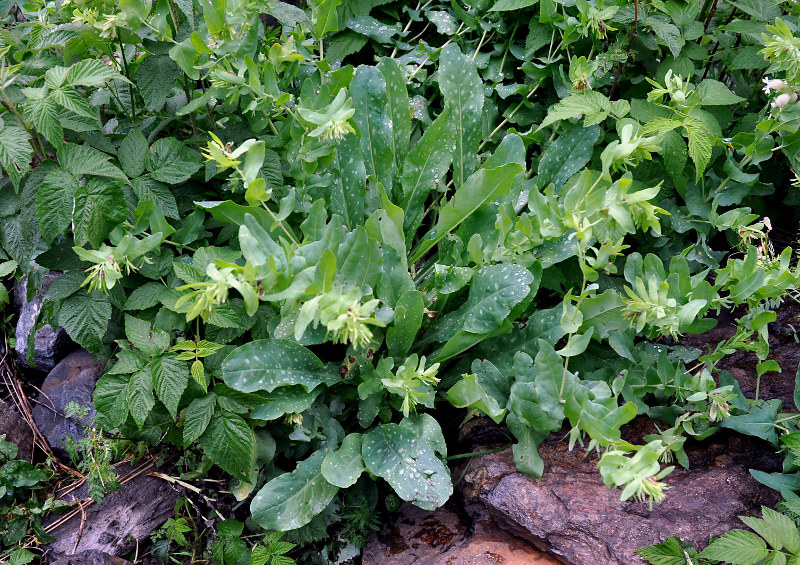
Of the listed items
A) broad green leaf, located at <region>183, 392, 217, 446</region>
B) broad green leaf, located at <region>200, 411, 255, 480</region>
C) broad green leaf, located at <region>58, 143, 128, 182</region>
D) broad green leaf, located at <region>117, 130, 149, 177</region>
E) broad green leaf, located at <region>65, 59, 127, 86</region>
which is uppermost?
broad green leaf, located at <region>65, 59, 127, 86</region>

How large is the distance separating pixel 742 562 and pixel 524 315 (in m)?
0.95

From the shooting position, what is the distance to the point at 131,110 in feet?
7.11

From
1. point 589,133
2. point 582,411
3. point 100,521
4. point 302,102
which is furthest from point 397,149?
point 100,521

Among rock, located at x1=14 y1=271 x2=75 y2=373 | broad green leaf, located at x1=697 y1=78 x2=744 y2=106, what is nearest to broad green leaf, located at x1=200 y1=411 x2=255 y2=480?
rock, located at x1=14 y1=271 x2=75 y2=373

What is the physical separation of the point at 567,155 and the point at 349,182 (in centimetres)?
78

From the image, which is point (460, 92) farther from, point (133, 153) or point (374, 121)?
point (133, 153)

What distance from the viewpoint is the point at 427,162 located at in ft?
6.93

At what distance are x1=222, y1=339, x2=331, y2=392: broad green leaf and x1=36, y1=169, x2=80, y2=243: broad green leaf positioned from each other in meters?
0.58

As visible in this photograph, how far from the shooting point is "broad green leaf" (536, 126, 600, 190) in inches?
83.4

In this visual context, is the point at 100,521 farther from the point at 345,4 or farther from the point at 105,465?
the point at 345,4

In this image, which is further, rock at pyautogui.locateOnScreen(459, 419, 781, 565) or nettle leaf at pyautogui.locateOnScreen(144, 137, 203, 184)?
nettle leaf at pyautogui.locateOnScreen(144, 137, 203, 184)

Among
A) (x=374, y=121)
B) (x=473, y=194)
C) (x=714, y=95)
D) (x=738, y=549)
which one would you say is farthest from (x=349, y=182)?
(x=738, y=549)

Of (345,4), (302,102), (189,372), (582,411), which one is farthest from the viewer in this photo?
(345,4)

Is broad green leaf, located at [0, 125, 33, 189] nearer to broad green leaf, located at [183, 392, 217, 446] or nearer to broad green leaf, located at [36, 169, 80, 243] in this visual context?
broad green leaf, located at [36, 169, 80, 243]
